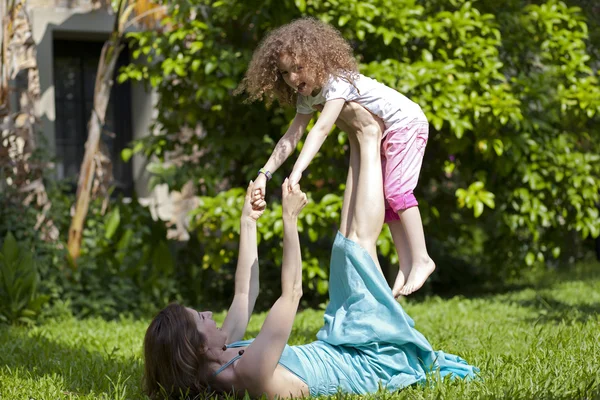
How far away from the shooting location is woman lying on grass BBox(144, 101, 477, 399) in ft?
9.19

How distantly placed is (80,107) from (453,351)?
18.5 ft

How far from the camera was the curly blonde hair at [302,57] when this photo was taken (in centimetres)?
363

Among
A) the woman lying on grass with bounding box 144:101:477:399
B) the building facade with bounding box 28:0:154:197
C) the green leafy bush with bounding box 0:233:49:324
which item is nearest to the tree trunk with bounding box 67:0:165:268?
the green leafy bush with bounding box 0:233:49:324

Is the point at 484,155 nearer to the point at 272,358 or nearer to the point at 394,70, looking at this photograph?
the point at 394,70

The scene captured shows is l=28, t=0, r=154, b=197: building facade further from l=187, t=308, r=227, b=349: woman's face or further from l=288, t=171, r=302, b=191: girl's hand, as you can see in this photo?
l=187, t=308, r=227, b=349: woman's face

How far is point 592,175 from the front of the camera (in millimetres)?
7285

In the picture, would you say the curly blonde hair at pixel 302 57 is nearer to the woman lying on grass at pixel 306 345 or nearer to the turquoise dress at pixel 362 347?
the woman lying on grass at pixel 306 345

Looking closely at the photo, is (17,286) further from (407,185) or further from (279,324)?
(279,324)

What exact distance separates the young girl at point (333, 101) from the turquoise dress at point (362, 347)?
598mm

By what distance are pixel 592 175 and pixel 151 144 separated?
3.84m

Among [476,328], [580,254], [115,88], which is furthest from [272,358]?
[580,254]

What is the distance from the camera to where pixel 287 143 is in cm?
381

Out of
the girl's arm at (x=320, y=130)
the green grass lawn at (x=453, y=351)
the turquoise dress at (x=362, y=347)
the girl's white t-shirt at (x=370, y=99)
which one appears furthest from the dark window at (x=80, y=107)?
the turquoise dress at (x=362, y=347)

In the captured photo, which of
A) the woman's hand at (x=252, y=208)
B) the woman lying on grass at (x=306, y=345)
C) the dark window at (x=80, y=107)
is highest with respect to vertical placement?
the woman's hand at (x=252, y=208)
